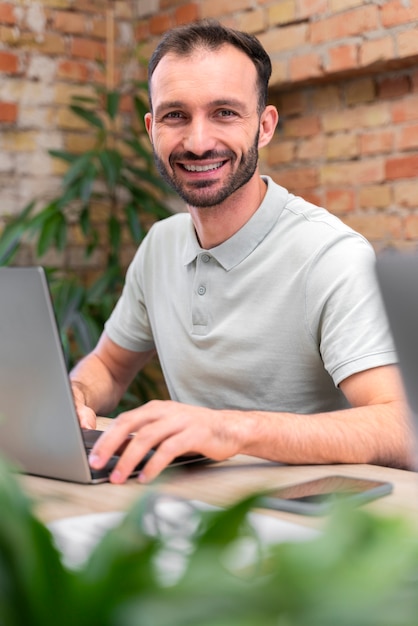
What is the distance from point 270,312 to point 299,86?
147 cm

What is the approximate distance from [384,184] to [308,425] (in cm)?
161

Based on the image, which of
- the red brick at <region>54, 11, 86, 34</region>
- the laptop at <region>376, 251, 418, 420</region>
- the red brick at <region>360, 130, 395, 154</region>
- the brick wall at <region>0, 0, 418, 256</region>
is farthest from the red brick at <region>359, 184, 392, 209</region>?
the laptop at <region>376, 251, 418, 420</region>

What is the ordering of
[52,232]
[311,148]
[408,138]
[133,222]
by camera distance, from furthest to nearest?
[133,222] < [52,232] < [311,148] < [408,138]

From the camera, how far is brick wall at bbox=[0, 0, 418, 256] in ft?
8.52

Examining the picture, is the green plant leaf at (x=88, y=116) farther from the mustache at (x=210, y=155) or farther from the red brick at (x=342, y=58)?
the mustache at (x=210, y=155)

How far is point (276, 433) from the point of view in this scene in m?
1.17

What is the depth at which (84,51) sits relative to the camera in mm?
3406

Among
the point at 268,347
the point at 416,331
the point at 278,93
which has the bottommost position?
the point at 268,347

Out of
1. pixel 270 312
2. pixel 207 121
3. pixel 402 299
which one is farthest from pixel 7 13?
pixel 402 299

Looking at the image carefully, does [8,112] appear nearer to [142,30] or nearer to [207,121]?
[142,30]

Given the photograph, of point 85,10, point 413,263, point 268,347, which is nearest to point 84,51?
point 85,10

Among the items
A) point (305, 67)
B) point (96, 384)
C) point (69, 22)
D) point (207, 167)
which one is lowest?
point (96, 384)

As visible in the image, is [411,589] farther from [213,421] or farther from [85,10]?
[85,10]

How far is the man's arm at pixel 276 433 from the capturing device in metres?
1.07
